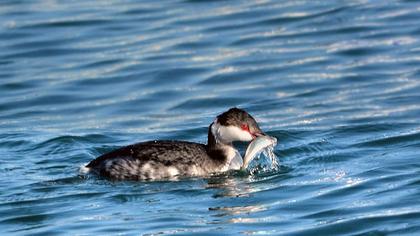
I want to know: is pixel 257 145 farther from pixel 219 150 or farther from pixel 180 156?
pixel 180 156

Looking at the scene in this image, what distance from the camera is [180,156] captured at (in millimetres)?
12586

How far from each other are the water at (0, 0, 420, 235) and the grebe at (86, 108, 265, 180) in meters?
0.18

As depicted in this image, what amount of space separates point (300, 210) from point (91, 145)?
3946 millimetres

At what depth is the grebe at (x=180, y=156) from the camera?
12516mm

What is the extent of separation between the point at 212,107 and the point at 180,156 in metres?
3.69

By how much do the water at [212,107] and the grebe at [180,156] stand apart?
182 mm

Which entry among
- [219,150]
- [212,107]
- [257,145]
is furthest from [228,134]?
[212,107]

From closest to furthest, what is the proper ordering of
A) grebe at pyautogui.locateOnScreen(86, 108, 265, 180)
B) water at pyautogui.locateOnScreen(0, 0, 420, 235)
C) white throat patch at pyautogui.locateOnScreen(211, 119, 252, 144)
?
1. water at pyautogui.locateOnScreen(0, 0, 420, 235)
2. grebe at pyautogui.locateOnScreen(86, 108, 265, 180)
3. white throat patch at pyautogui.locateOnScreen(211, 119, 252, 144)

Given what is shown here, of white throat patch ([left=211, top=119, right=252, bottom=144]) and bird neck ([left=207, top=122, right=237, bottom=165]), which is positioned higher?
white throat patch ([left=211, top=119, right=252, bottom=144])

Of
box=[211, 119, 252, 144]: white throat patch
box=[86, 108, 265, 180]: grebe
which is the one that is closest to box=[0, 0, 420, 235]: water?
box=[86, 108, 265, 180]: grebe

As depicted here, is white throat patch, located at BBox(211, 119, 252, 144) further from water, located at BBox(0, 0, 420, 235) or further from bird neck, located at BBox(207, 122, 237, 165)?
water, located at BBox(0, 0, 420, 235)

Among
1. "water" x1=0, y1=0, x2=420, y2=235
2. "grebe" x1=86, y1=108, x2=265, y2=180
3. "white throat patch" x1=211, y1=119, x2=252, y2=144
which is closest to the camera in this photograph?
"water" x1=0, y1=0, x2=420, y2=235

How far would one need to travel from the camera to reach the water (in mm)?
11102

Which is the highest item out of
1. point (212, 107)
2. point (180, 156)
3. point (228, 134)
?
point (228, 134)
